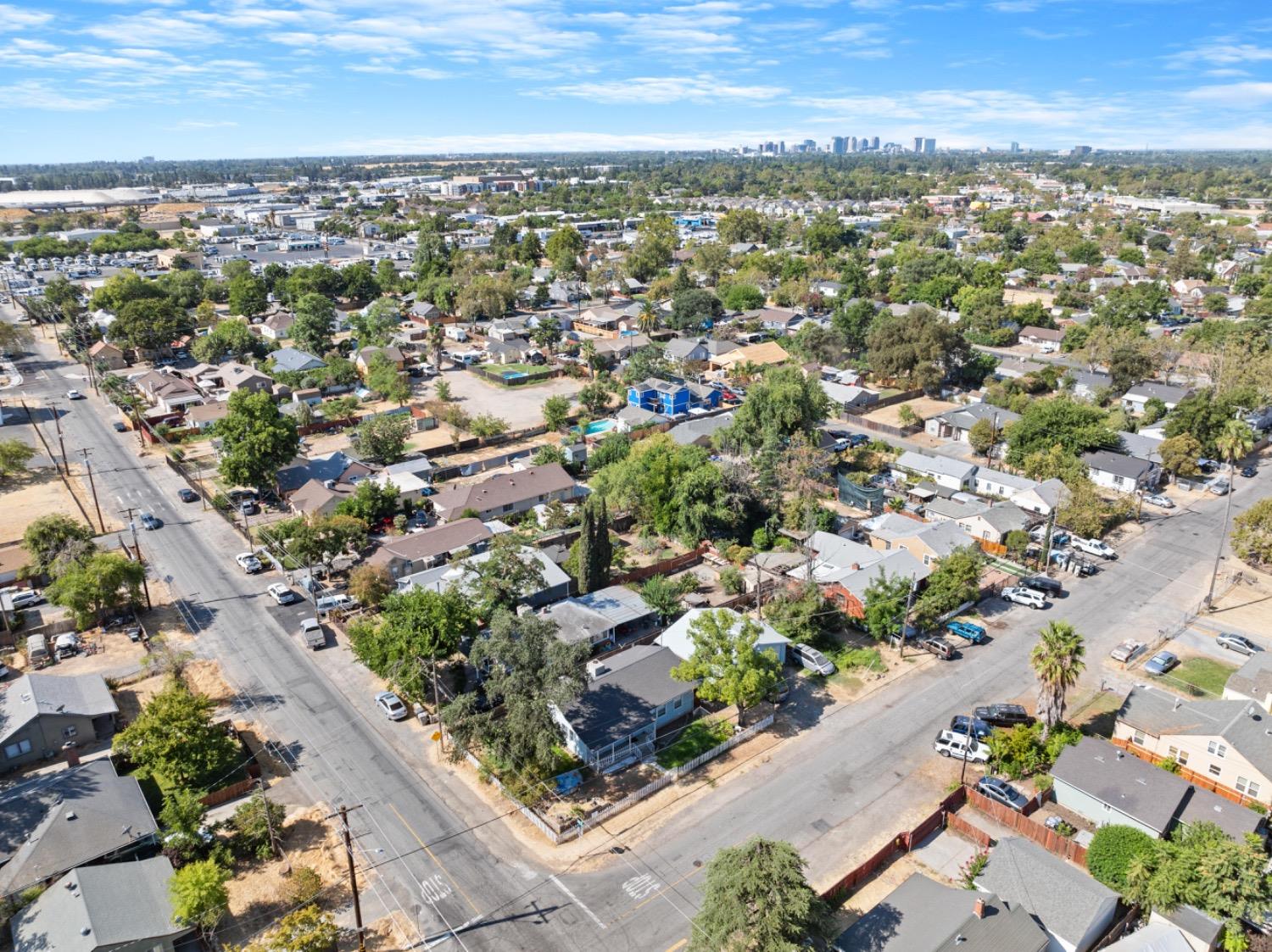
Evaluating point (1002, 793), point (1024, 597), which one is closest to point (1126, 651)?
point (1024, 597)

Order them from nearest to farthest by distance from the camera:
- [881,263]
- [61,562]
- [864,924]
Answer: [864,924]
[61,562]
[881,263]

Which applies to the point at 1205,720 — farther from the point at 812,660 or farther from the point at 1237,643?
the point at 812,660

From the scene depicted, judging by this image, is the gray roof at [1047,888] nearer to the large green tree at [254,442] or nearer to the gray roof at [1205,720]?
the gray roof at [1205,720]

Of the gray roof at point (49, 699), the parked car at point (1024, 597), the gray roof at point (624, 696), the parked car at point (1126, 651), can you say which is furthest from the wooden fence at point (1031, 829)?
the gray roof at point (49, 699)

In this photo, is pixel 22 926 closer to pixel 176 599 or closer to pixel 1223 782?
pixel 176 599

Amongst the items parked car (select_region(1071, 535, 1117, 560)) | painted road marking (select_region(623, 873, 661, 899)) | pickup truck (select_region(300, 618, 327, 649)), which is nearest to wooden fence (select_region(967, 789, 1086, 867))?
painted road marking (select_region(623, 873, 661, 899))

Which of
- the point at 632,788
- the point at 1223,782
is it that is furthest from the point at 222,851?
the point at 1223,782

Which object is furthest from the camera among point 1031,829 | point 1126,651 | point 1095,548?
point 1095,548
